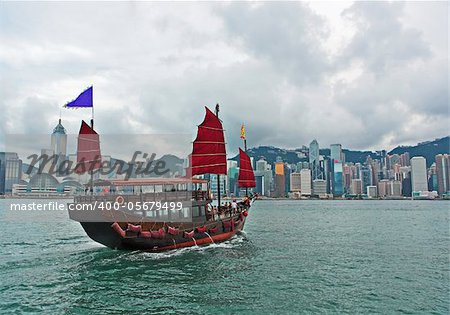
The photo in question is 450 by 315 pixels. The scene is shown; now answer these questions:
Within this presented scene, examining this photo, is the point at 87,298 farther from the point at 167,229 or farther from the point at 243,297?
the point at 167,229

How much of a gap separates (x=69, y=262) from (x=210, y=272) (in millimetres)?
8501

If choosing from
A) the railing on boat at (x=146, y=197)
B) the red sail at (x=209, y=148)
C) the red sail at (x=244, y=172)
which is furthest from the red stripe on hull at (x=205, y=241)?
the red sail at (x=244, y=172)

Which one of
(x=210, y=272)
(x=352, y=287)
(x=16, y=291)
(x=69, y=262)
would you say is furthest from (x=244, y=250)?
(x=16, y=291)

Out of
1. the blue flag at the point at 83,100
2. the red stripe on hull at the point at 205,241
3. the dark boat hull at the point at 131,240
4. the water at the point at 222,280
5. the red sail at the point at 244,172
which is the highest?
the blue flag at the point at 83,100

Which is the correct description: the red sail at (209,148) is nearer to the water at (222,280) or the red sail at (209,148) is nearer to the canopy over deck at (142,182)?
the canopy over deck at (142,182)

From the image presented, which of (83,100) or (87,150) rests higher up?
(83,100)

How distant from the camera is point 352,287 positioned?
16.0m

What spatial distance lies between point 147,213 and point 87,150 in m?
7.12

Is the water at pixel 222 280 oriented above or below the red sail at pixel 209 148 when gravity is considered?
below

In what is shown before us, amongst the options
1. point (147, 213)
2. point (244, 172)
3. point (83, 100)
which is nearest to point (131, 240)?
point (147, 213)

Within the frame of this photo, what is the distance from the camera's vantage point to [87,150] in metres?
24.8

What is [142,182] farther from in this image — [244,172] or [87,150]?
[244,172]

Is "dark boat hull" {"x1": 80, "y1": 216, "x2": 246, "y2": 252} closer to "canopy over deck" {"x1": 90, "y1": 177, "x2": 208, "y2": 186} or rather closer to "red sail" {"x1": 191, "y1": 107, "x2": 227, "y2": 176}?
"canopy over deck" {"x1": 90, "y1": 177, "x2": 208, "y2": 186}

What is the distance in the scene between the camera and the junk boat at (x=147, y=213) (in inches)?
820
